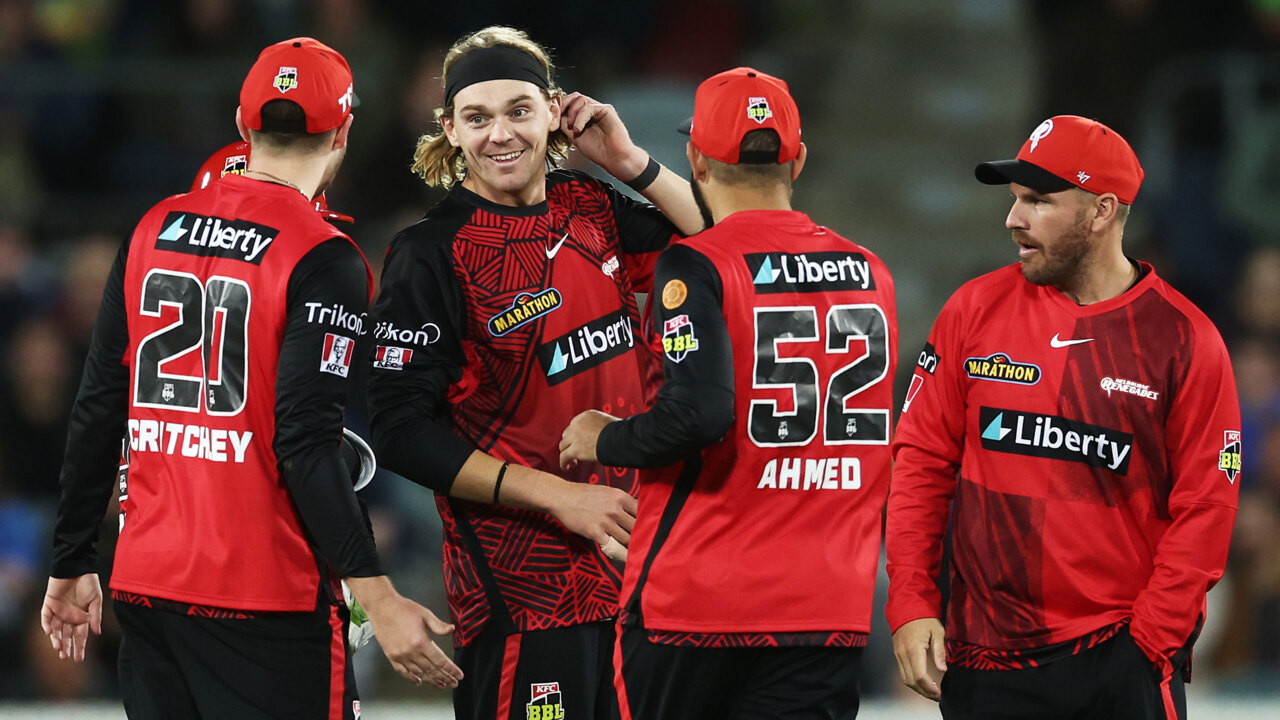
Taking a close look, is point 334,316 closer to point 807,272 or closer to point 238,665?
point 238,665

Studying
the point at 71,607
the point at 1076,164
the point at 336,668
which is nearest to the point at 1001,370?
the point at 1076,164

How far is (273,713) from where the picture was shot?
3.98 m

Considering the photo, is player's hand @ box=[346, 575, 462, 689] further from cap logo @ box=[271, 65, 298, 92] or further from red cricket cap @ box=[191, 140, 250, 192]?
red cricket cap @ box=[191, 140, 250, 192]

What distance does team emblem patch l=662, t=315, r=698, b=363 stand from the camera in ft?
12.5

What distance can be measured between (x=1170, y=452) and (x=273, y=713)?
90.3 inches

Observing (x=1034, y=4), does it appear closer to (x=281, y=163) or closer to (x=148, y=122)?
(x=148, y=122)

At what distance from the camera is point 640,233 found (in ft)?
15.8

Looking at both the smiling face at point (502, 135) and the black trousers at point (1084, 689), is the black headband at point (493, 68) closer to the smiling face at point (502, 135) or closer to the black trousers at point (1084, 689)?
the smiling face at point (502, 135)

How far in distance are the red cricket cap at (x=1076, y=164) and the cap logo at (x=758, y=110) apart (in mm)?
594

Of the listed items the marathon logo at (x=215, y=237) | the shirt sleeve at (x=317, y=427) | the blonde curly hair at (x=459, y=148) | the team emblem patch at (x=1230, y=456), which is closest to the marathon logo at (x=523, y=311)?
the blonde curly hair at (x=459, y=148)

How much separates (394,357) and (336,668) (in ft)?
2.73

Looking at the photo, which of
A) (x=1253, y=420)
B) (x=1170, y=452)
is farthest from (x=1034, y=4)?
(x=1170, y=452)

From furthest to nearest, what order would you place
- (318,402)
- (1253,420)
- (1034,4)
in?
(1034,4) < (1253,420) < (318,402)

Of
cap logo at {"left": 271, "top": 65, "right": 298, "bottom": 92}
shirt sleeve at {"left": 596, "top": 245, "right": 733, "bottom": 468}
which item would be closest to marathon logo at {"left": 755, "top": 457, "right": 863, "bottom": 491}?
shirt sleeve at {"left": 596, "top": 245, "right": 733, "bottom": 468}
